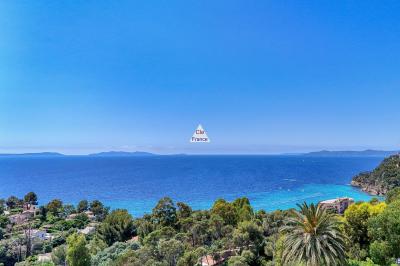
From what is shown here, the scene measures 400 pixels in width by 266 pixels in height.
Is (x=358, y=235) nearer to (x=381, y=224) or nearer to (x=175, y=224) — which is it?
(x=381, y=224)

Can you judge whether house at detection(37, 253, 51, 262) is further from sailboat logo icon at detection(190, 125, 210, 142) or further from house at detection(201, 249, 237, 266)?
sailboat logo icon at detection(190, 125, 210, 142)

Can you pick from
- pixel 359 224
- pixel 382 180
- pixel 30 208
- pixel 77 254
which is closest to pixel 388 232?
pixel 359 224

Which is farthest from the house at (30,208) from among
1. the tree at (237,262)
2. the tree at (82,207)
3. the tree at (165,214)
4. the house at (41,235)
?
the tree at (237,262)

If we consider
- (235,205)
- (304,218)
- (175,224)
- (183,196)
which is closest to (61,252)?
(175,224)

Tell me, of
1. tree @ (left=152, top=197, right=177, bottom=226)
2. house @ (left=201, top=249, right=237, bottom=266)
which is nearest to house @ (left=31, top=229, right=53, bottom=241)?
tree @ (left=152, top=197, right=177, bottom=226)

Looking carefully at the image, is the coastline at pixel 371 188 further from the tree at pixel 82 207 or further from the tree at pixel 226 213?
the tree at pixel 82 207

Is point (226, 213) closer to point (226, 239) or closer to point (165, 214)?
point (165, 214)
